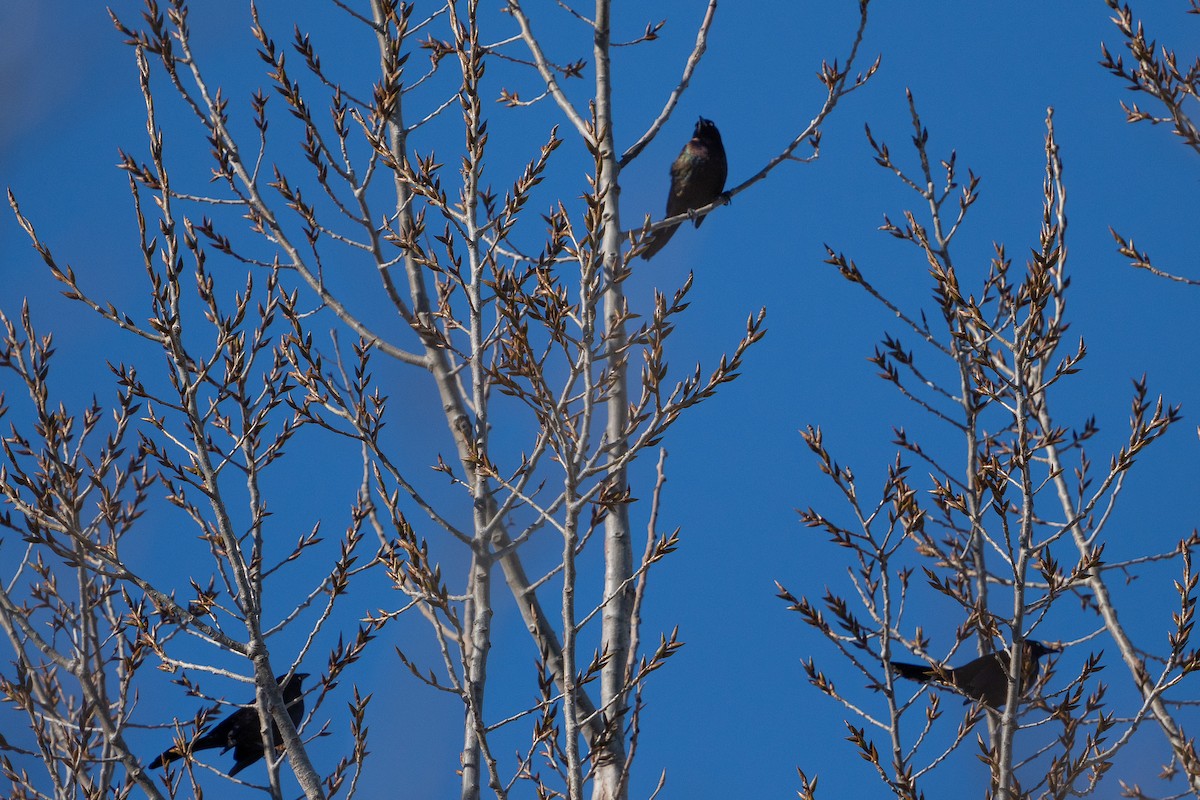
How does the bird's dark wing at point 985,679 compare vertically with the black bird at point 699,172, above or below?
below

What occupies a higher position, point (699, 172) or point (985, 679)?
point (699, 172)

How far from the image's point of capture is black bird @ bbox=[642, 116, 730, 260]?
24.2 feet

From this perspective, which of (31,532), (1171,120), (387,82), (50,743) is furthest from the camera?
(1171,120)

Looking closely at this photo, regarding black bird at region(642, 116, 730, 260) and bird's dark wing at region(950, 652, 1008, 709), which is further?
black bird at region(642, 116, 730, 260)

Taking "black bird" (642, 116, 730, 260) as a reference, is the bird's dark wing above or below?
below

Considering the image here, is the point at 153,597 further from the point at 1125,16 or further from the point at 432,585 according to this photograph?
the point at 1125,16

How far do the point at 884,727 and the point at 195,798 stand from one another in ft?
5.35

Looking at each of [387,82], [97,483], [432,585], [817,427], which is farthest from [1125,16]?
[97,483]

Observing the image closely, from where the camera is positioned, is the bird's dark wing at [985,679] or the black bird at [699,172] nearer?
the bird's dark wing at [985,679]

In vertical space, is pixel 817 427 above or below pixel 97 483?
above

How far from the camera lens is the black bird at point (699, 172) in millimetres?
7375

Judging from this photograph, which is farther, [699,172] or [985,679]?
[699,172]

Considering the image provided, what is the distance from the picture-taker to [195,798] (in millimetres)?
2867

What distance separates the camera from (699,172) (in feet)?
24.2
